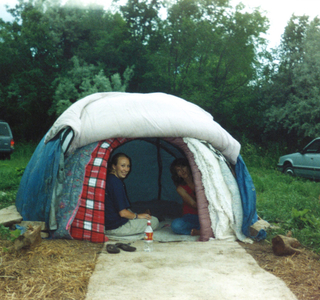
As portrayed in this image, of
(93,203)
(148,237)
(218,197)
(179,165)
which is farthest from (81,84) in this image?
(148,237)

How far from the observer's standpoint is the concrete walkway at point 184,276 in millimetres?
3406

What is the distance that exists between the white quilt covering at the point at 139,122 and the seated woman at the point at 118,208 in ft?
1.33

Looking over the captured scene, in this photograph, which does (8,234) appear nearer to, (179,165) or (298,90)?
(179,165)

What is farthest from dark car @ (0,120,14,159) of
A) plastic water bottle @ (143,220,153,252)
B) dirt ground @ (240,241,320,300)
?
dirt ground @ (240,241,320,300)

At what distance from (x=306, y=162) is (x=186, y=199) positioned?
6.56 m

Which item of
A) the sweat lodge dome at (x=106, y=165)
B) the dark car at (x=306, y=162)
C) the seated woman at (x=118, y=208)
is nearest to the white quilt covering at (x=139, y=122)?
the sweat lodge dome at (x=106, y=165)

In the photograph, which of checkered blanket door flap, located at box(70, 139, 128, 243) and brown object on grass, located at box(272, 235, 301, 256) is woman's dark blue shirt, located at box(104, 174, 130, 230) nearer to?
checkered blanket door flap, located at box(70, 139, 128, 243)

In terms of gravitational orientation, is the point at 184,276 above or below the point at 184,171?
below

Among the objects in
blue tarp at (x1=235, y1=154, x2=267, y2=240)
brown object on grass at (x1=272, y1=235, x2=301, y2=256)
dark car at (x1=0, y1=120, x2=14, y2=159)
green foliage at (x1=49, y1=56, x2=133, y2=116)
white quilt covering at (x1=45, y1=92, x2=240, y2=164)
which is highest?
green foliage at (x1=49, y1=56, x2=133, y2=116)

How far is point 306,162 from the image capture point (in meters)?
11.2

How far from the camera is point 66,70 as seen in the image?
21.4 metres

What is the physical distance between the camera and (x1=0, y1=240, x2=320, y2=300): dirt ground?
11.3 ft

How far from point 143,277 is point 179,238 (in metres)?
1.72

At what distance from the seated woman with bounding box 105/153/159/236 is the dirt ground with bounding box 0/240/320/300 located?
49 cm
